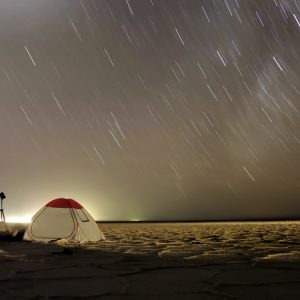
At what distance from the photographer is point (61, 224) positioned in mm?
8633

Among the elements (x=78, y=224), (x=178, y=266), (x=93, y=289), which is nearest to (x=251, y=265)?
(x=178, y=266)

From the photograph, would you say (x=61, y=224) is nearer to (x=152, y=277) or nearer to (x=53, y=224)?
(x=53, y=224)

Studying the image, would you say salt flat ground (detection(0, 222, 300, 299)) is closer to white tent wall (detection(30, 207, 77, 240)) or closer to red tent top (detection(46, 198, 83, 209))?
white tent wall (detection(30, 207, 77, 240))

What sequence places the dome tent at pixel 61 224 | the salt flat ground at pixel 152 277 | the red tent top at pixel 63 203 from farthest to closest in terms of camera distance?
the red tent top at pixel 63 203 < the dome tent at pixel 61 224 < the salt flat ground at pixel 152 277

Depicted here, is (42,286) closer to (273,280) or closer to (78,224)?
(273,280)

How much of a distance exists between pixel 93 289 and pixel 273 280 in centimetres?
148

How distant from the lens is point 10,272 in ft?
12.5

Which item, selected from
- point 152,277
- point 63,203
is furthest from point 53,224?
point 152,277

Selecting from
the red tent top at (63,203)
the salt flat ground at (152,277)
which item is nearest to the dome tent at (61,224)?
the red tent top at (63,203)

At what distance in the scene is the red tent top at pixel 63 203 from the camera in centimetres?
866

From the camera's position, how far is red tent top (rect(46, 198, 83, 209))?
28.4 feet

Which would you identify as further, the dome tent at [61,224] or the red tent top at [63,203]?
the red tent top at [63,203]

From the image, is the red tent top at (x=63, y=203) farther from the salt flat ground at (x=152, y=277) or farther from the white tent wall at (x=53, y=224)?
the salt flat ground at (x=152, y=277)

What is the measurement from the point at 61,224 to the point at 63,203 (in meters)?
0.47
